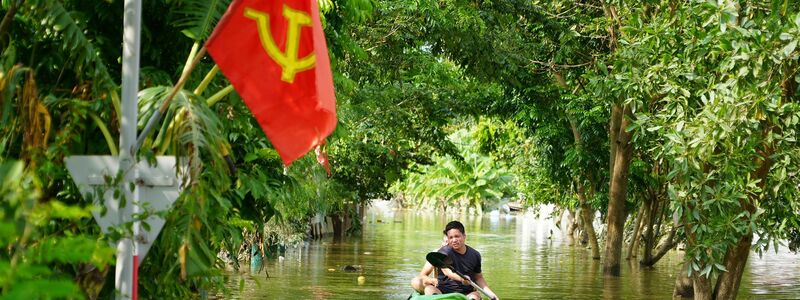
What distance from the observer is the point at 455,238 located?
42.9ft

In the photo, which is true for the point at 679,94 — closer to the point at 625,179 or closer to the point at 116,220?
the point at 116,220

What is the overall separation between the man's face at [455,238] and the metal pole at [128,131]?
21.2ft

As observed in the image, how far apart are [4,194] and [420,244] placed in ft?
126

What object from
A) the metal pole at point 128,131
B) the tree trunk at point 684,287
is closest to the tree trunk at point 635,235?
the tree trunk at point 684,287

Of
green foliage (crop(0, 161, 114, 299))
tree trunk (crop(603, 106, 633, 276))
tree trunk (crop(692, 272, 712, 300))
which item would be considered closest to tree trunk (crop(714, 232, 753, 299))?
tree trunk (crop(692, 272, 712, 300))

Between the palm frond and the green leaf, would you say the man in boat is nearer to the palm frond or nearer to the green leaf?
the green leaf

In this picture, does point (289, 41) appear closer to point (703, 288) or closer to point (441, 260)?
point (441, 260)

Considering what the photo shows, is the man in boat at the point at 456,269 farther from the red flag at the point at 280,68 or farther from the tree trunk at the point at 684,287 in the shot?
the tree trunk at the point at 684,287

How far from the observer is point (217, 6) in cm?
891

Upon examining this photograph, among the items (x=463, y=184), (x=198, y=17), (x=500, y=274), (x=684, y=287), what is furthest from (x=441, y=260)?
(x=463, y=184)

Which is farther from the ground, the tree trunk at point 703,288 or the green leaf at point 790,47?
the green leaf at point 790,47

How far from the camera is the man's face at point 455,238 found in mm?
13062

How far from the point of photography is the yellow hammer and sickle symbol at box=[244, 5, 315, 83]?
22.4 feet

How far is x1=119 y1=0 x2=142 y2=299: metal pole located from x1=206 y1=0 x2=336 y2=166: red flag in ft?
1.36
